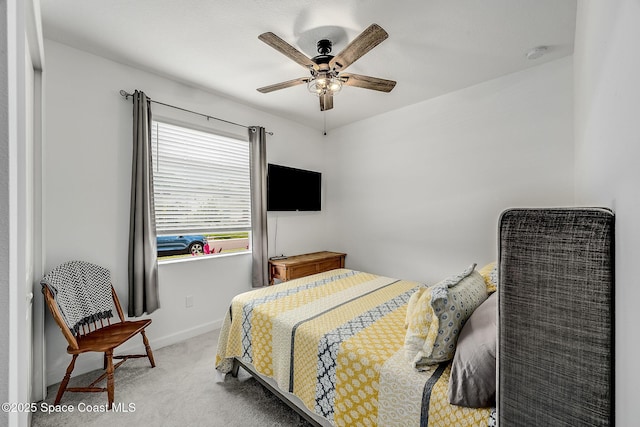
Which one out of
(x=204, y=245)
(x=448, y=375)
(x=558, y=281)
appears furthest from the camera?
(x=204, y=245)

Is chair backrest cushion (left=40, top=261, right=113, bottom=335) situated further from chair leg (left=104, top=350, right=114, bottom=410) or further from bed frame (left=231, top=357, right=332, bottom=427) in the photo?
bed frame (left=231, top=357, right=332, bottom=427)

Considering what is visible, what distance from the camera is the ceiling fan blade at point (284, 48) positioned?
173cm

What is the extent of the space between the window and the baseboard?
2.67ft

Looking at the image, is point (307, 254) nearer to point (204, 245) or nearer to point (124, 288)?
point (204, 245)

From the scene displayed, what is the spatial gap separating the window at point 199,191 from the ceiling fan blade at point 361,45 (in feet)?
5.77

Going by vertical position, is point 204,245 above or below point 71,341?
above

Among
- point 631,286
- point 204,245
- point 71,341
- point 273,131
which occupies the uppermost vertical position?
point 273,131

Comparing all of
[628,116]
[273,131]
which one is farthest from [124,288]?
[628,116]

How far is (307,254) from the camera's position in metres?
4.16

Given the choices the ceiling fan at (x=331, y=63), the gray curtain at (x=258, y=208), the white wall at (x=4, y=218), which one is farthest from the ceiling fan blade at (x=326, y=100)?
the white wall at (x=4, y=218)

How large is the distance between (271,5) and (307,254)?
306 centimetres

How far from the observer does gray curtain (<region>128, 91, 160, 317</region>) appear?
8.21 feet

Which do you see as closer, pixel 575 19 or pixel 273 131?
pixel 575 19

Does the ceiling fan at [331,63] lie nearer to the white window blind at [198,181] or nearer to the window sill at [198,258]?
the white window blind at [198,181]
